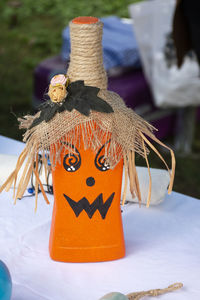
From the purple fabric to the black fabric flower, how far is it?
1136 mm

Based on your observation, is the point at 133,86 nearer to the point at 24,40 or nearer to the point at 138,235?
the point at 138,235

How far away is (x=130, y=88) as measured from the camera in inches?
80.8

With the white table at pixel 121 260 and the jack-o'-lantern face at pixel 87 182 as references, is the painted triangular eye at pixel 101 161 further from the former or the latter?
the white table at pixel 121 260

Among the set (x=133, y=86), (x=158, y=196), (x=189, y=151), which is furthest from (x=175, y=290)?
(x=189, y=151)

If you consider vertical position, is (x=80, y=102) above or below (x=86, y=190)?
above

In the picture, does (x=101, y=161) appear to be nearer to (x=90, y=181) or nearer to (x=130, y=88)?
(x=90, y=181)

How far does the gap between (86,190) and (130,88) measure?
1.26m

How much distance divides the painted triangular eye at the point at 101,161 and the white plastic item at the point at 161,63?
1154mm

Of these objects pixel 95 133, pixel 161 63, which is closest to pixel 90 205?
pixel 95 133

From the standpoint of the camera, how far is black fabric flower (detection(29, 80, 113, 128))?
2.56ft

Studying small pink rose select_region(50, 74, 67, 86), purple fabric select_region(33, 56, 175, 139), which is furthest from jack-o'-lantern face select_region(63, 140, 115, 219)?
purple fabric select_region(33, 56, 175, 139)

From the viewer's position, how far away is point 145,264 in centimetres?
86

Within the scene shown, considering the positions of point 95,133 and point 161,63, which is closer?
point 95,133

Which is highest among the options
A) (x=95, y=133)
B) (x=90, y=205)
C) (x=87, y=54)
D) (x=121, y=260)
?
(x=87, y=54)
